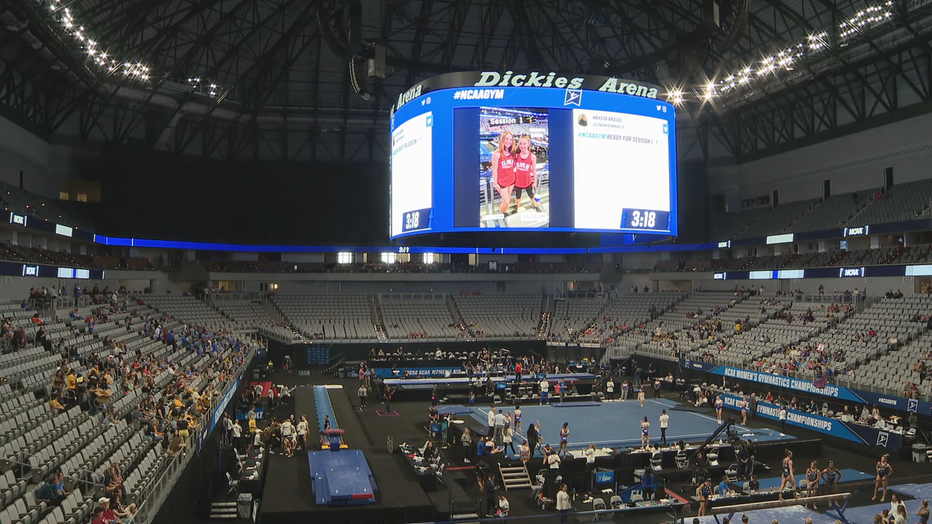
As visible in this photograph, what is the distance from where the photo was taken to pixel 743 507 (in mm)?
16141

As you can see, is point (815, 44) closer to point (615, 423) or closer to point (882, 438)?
point (882, 438)

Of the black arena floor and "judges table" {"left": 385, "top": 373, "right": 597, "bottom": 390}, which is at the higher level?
"judges table" {"left": 385, "top": 373, "right": 597, "bottom": 390}

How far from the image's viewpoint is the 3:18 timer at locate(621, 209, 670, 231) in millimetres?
26203

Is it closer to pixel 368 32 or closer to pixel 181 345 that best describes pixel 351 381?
pixel 181 345

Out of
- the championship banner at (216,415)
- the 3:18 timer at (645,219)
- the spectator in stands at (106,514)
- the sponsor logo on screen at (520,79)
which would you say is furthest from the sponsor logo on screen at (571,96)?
the spectator in stands at (106,514)

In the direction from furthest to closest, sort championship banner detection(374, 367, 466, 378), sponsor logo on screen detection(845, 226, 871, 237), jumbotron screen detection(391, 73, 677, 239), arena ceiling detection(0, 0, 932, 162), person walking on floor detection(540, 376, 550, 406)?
1. championship banner detection(374, 367, 466, 378)
2. sponsor logo on screen detection(845, 226, 871, 237)
3. person walking on floor detection(540, 376, 550, 406)
4. arena ceiling detection(0, 0, 932, 162)
5. jumbotron screen detection(391, 73, 677, 239)

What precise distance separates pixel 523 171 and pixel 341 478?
1228 centimetres

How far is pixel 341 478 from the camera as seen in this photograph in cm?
2045

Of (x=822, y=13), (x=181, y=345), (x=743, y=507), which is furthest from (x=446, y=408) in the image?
(x=822, y=13)

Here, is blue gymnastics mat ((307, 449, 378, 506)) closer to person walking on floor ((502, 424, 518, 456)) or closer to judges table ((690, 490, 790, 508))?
person walking on floor ((502, 424, 518, 456))

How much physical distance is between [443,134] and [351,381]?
24.1 m

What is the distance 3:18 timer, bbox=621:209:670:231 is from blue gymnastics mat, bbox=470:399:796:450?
8.37 m

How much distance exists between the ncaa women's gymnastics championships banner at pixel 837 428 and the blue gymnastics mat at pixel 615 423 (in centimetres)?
232

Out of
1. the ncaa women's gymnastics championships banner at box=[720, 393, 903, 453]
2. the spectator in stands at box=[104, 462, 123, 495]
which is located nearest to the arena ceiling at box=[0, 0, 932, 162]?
the ncaa women's gymnastics championships banner at box=[720, 393, 903, 453]
